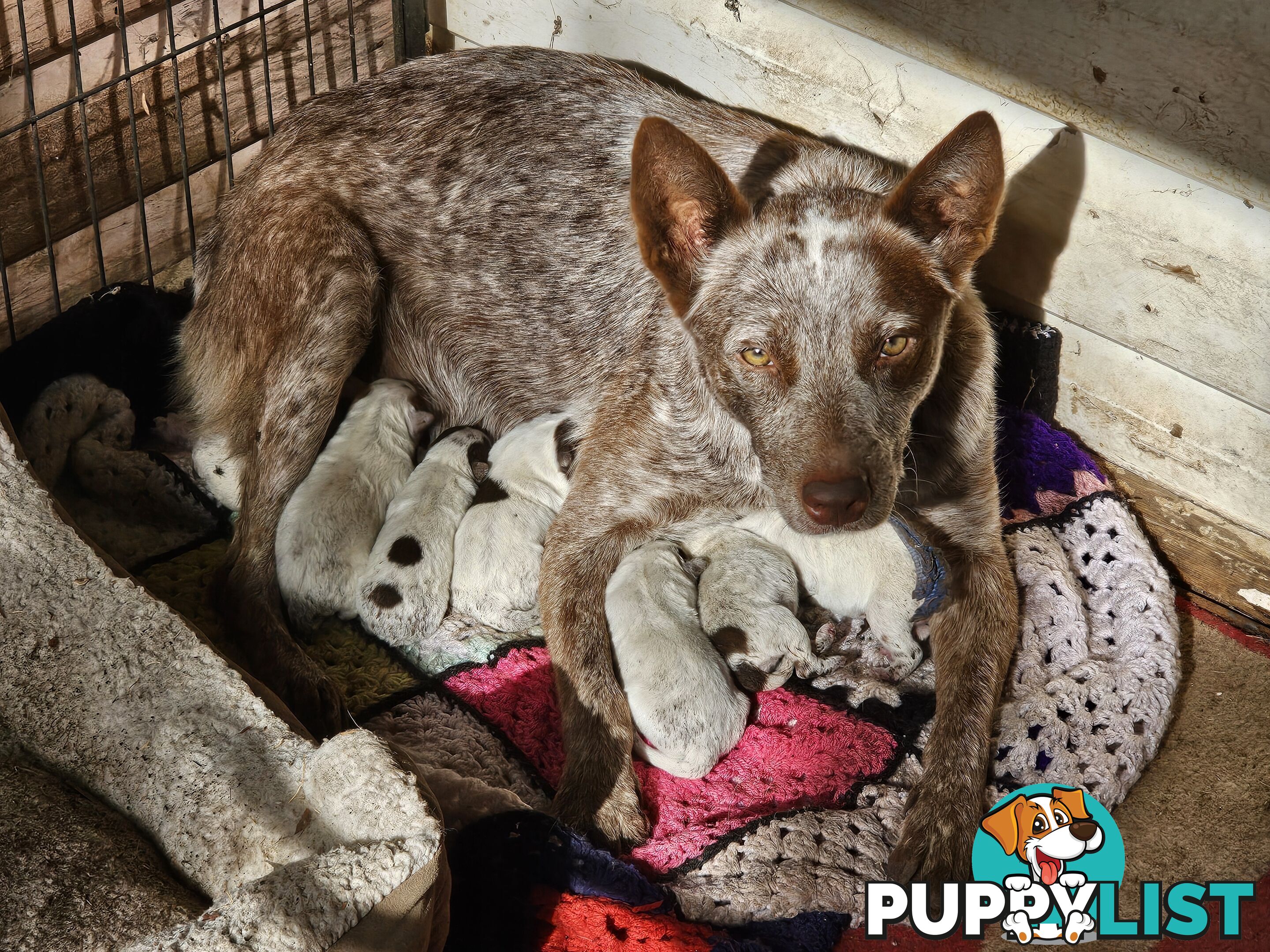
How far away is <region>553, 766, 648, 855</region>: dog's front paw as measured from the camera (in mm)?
2568

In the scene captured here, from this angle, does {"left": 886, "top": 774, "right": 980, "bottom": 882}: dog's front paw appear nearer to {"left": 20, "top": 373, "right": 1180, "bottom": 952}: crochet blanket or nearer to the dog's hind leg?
{"left": 20, "top": 373, "right": 1180, "bottom": 952}: crochet blanket

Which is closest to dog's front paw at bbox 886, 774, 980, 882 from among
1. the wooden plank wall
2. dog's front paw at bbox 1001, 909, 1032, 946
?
dog's front paw at bbox 1001, 909, 1032, 946

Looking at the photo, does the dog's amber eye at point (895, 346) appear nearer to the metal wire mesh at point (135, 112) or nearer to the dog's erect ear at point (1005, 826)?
the dog's erect ear at point (1005, 826)

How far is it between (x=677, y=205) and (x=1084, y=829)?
1561mm

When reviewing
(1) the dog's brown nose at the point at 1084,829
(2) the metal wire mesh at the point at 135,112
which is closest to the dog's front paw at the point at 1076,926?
(1) the dog's brown nose at the point at 1084,829

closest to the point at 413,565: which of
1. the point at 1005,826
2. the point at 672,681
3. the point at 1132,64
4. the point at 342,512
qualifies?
the point at 342,512

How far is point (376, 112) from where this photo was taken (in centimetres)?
341

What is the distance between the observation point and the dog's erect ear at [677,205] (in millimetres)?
2420

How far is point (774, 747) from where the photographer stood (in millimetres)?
2748

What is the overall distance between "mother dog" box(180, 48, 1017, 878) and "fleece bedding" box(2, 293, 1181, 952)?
0.38 feet

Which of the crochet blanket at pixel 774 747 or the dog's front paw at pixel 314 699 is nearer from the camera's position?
the crochet blanket at pixel 774 747

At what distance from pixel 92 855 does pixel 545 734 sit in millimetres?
1029

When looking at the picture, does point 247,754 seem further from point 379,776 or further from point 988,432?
point 988,432

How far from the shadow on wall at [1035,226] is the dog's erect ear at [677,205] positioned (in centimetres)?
85
